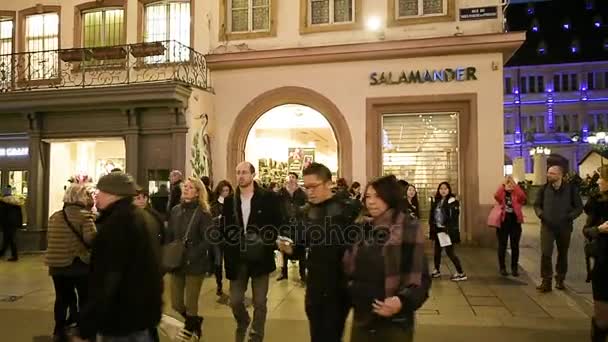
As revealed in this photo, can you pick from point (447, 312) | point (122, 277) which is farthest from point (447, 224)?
point (122, 277)

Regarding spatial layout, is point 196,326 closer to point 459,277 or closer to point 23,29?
point 459,277

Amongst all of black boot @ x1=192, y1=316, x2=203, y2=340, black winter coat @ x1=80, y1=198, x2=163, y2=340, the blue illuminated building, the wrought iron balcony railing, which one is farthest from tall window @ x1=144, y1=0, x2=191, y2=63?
the blue illuminated building

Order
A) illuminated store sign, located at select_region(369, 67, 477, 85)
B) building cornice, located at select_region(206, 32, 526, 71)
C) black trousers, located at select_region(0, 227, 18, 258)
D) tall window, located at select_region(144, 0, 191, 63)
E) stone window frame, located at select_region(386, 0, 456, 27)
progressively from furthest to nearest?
tall window, located at select_region(144, 0, 191, 63) → stone window frame, located at select_region(386, 0, 456, 27) → black trousers, located at select_region(0, 227, 18, 258) → illuminated store sign, located at select_region(369, 67, 477, 85) → building cornice, located at select_region(206, 32, 526, 71)

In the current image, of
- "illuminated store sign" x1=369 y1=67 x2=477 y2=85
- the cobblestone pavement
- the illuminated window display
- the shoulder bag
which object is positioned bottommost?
the cobblestone pavement

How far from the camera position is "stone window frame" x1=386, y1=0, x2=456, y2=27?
13195 millimetres

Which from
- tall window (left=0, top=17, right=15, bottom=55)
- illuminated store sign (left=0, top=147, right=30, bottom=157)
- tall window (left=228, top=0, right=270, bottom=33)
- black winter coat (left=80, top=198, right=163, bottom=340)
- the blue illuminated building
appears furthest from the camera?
the blue illuminated building

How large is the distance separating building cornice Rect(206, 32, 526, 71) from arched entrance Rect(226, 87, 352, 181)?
2.62 feet

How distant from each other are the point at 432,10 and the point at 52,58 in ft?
34.0

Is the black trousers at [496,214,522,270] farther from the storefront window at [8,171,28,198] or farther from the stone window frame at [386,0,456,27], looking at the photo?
the storefront window at [8,171,28,198]

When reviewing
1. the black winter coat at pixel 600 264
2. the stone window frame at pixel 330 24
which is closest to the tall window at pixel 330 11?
the stone window frame at pixel 330 24

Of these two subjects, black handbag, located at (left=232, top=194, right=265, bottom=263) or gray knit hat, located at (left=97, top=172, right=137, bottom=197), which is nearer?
gray knit hat, located at (left=97, top=172, right=137, bottom=197)

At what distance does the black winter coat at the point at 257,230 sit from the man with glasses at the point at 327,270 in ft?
4.60

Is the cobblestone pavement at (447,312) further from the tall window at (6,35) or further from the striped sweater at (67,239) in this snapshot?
the tall window at (6,35)

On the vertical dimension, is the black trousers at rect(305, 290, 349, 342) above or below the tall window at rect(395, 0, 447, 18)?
below
